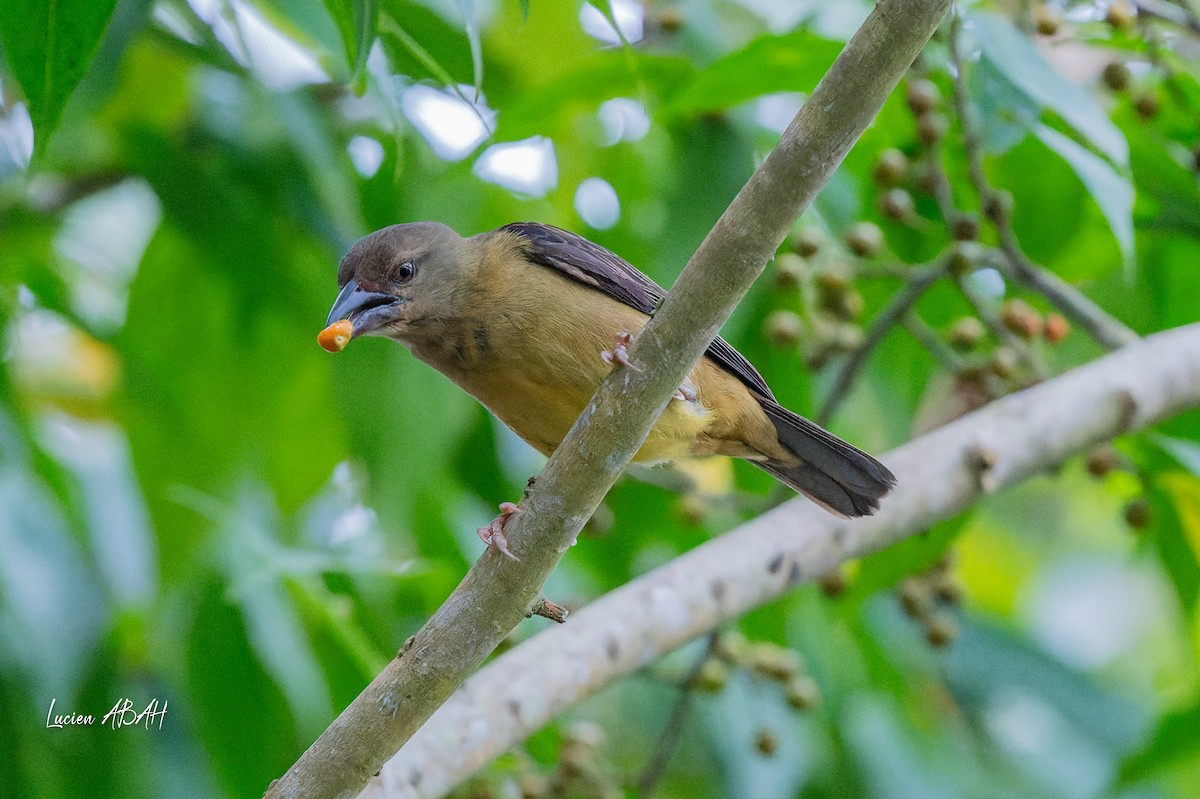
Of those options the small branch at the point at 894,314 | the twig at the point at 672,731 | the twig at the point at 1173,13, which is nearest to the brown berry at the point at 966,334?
the small branch at the point at 894,314

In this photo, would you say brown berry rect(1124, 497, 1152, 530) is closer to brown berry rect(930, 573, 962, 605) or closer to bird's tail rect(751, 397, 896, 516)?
brown berry rect(930, 573, 962, 605)

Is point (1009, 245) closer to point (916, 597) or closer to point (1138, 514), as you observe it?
point (1138, 514)

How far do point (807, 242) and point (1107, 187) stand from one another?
1038 millimetres

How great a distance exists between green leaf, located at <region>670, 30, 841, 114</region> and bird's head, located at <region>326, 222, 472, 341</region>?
0.82 m

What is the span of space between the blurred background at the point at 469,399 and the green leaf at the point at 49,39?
3.04 ft

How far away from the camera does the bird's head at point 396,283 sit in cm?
360

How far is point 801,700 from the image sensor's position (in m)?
3.95

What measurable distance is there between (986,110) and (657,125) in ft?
4.26

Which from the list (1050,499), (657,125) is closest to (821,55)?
(657,125)

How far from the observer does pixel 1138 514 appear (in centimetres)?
384

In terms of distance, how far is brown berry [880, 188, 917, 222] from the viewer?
12.2 feet

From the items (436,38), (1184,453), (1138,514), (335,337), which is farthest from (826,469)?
(436,38)

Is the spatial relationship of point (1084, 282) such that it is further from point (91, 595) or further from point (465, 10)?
point (91, 595)
